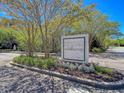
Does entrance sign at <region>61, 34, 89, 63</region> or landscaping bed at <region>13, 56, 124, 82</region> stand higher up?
entrance sign at <region>61, 34, 89, 63</region>

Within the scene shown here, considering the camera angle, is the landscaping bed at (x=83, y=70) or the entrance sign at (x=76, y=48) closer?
the landscaping bed at (x=83, y=70)

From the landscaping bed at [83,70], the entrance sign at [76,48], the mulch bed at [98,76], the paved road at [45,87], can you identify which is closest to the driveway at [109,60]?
the landscaping bed at [83,70]

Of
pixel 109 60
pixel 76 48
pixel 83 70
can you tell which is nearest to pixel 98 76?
pixel 83 70

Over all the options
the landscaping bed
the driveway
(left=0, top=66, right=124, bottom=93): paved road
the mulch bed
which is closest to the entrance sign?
the landscaping bed

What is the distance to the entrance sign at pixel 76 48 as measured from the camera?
7176 mm

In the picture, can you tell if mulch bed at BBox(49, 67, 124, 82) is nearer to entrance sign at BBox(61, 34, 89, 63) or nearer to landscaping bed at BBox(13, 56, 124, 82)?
landscaping bed at BBox(13, 56, 124, 82)

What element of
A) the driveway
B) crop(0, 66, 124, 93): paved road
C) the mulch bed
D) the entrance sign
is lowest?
crop(0, 66, 124, 93): paved road

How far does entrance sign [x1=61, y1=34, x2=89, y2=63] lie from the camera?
7176 mm

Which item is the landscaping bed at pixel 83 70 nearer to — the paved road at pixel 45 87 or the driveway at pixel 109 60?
the paved road at pixel 45 87

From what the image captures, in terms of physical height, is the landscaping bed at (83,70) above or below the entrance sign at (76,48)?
below

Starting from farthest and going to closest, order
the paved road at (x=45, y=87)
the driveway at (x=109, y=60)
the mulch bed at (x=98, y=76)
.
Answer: the driveway at (x=109, y=60)
the mulch bed at (x=98, y=76)
the paved road at (x=45, y=87)

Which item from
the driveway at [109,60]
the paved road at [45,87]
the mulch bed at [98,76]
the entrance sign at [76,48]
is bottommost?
the paved road at [45,87]

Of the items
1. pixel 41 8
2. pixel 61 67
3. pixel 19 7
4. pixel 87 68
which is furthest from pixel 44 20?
pixel 87 68

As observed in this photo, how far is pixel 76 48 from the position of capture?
7574mm
